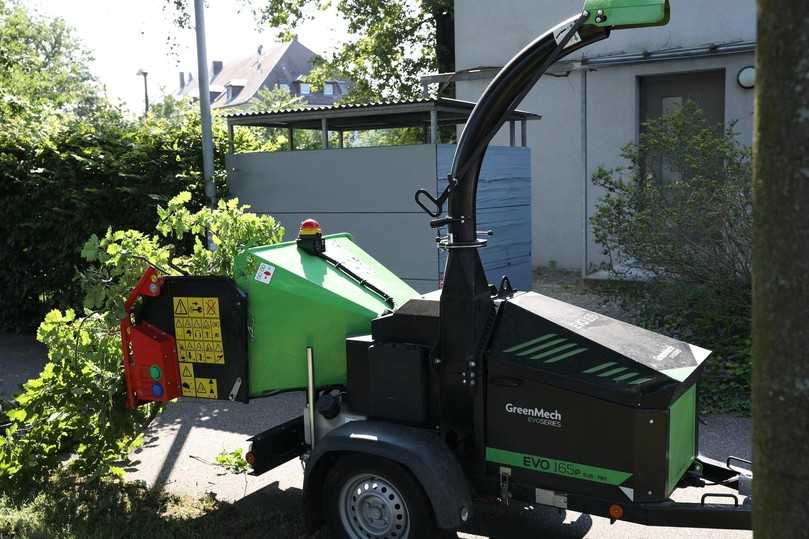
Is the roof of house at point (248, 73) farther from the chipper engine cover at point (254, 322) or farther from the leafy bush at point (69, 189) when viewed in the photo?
the chipper engine cover at point (254, 322)

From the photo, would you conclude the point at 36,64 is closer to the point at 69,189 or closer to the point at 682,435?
the point at 69,189

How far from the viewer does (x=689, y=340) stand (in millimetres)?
7801

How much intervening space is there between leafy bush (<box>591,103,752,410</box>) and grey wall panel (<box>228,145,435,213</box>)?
2.25 metres

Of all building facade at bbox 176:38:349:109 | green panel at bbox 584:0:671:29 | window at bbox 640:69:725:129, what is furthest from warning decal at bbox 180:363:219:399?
building facade at bbox 176:38:349:109

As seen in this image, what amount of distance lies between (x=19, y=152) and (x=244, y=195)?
263 cm

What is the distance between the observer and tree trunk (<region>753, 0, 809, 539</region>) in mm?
1828

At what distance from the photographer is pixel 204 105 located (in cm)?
941

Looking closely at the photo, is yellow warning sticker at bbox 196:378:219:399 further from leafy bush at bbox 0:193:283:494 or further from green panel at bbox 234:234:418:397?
leafy bush at bbox 0:193:283:494

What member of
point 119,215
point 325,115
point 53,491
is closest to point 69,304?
point 119,215

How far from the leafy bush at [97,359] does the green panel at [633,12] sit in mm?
2539

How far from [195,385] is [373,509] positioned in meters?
1.30

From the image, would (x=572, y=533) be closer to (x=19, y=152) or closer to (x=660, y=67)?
(x=19, y=152)

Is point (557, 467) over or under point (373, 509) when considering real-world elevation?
over

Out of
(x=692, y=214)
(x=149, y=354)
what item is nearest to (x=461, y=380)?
(x=149, y=354)
